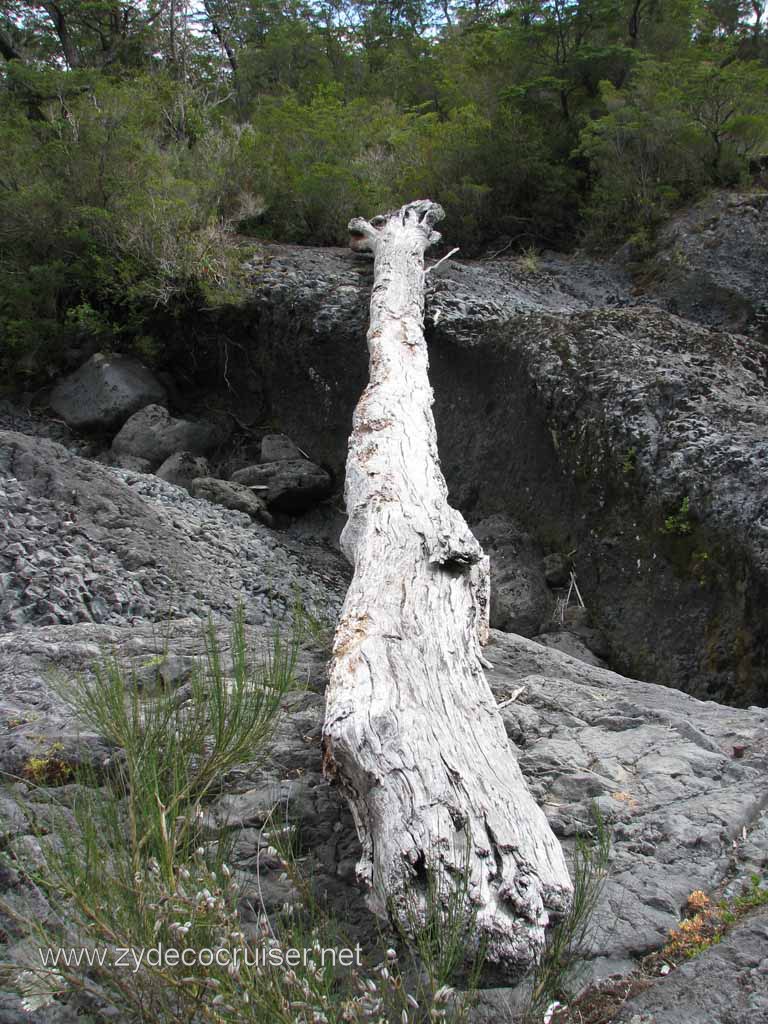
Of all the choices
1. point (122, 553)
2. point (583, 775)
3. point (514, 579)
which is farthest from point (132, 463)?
point (583, 775)

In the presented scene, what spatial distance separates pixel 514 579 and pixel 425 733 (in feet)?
13.0

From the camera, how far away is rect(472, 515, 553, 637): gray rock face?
579 centimetres

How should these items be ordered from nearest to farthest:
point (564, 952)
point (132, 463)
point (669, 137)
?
point (564, 952) → point (132, 463) → point (669, 137)

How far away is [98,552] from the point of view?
5.03 m

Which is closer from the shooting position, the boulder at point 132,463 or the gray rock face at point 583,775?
the gray rock face at point 583,775

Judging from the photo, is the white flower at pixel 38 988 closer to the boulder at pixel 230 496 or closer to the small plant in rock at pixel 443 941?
the small plant in rock at pixel 443 941

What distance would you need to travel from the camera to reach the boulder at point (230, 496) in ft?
22.3

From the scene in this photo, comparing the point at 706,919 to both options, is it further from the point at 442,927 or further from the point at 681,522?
the point at 681,522

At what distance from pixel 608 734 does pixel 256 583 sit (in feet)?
10.5

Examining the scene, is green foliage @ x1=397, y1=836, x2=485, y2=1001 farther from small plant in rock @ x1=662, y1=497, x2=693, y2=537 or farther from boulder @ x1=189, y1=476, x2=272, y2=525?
boulder @ x1=189, y1=476, x2=272, y2=525

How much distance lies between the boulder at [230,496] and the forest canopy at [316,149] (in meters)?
2.17

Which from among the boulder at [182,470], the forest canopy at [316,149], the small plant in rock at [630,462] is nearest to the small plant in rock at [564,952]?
the small plant in rock at [630,462]

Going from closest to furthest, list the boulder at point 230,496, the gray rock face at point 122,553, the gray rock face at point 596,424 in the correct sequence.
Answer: the gray rock face at point 122,553
the gray rock face at point 596,424
the boulder at point 230,496

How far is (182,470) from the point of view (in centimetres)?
735
